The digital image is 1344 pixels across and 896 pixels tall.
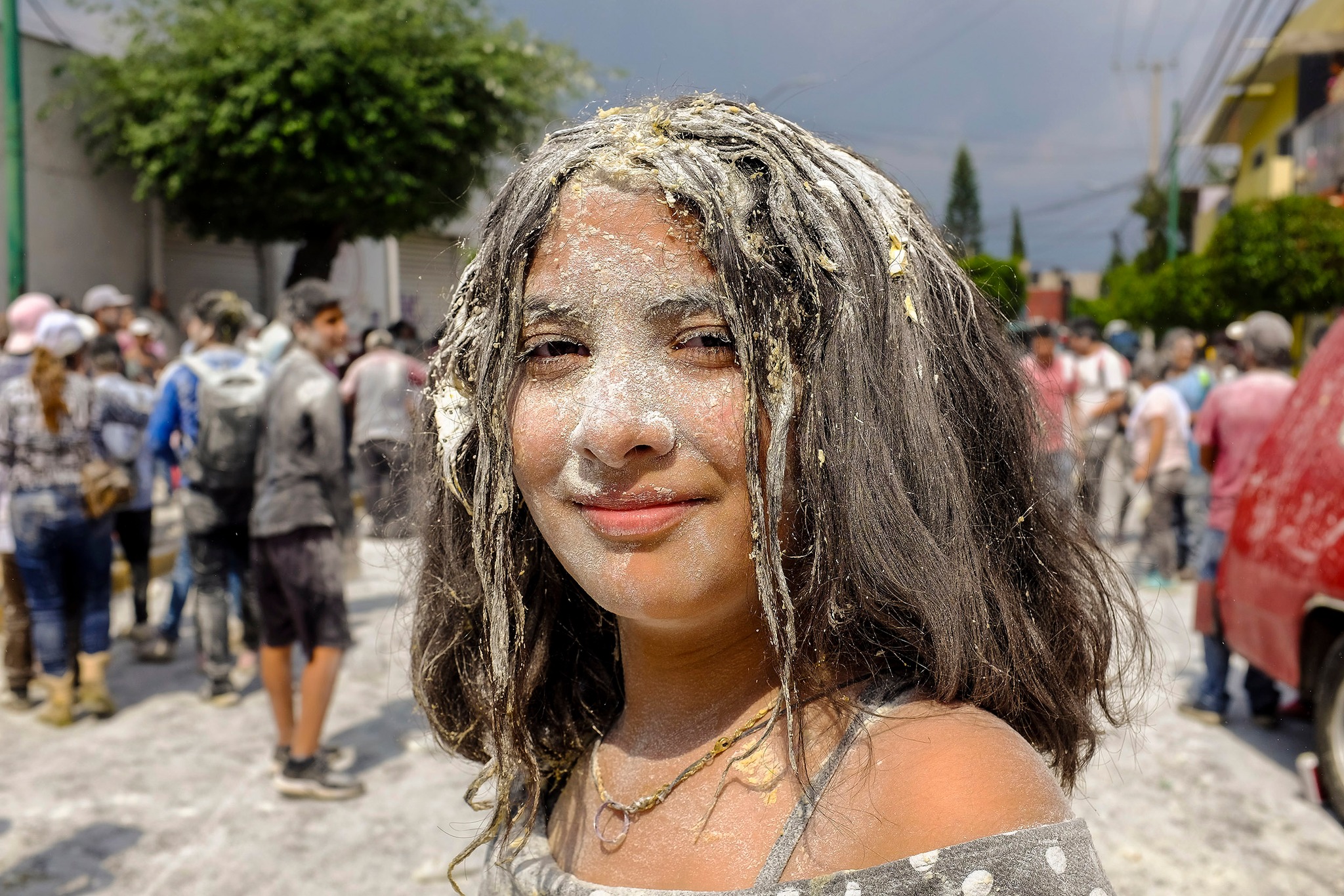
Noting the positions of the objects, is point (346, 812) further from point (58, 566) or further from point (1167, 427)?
point (1167, 427)

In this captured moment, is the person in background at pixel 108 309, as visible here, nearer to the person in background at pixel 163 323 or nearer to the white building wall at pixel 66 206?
the person in background at pixel 163 323

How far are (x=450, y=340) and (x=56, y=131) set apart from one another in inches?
567

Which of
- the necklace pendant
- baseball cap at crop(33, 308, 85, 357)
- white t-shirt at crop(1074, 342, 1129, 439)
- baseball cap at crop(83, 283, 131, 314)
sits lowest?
the necklace pendant

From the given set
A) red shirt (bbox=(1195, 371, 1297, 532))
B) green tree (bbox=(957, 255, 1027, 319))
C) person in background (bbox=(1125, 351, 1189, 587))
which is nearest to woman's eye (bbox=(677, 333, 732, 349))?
green tree (bbox=(957, 255, 1027, 319))

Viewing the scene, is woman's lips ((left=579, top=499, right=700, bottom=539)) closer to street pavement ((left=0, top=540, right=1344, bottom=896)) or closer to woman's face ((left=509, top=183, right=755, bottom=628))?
woman's face ((left=509, top=183, right=755, bottom=628))

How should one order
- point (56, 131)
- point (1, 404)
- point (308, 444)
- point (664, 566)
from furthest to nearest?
point (56, 131) < point (1, 404) < point (308, 444) < point (664, 566)

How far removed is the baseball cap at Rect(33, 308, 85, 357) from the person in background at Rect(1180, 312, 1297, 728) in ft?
17.7

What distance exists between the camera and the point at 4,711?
5.11 meters

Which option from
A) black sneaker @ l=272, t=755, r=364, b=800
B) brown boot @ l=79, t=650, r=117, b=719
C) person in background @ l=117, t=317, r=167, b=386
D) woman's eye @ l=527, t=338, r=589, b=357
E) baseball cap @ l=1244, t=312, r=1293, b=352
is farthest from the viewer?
person in background @ l=117, t=317, r=167, b=386

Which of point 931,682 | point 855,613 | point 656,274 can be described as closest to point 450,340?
point 656,274

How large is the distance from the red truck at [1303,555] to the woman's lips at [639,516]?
3.49 meters

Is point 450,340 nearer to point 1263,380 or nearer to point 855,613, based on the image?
point 855,613

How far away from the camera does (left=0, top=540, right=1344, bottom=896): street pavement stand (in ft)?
11.4

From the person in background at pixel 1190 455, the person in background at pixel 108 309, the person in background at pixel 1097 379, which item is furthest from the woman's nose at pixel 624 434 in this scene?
the person in background at pixel 108 309
